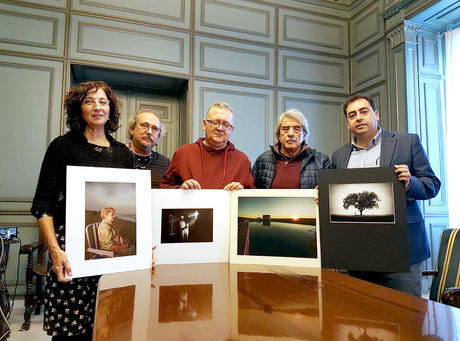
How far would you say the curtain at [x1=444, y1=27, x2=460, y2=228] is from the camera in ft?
12.0

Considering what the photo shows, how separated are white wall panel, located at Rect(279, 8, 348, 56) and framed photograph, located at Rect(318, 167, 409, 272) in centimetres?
360

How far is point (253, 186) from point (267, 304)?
0.99 m

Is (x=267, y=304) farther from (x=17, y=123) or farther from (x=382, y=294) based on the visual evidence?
(x=17, y=123)

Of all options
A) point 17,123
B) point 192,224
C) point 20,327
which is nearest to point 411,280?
point 192,224

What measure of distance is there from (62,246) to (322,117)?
3995 mm

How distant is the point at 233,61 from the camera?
13.9ft

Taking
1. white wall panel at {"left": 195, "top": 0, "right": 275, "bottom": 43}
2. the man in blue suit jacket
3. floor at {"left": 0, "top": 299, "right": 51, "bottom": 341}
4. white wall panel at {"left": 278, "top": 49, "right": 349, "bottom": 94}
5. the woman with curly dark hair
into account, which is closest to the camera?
the woman with curly dark hair

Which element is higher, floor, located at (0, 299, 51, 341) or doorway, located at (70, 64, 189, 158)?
doorway, located at (70, 64, 189, 158)

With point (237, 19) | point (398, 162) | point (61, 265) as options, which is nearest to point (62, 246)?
point (61, 265)

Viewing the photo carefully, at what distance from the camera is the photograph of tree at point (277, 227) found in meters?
1.23

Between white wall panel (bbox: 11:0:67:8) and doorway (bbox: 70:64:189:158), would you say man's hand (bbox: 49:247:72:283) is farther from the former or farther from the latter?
white wall panel (bbox: 11:0:67:8)

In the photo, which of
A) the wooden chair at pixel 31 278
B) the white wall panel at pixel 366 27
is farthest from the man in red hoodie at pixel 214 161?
the white wall panel at pixel 366 27

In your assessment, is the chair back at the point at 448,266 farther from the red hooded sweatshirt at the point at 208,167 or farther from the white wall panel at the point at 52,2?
the white wall panel at the point at 52,2

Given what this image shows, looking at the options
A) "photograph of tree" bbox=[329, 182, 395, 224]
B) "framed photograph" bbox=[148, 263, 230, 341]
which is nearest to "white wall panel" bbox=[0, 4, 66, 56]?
"framed photograph" bbox=[148, 263, 230, 341]
